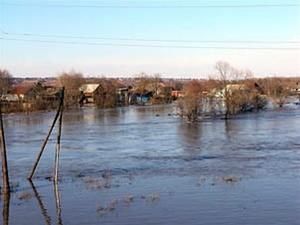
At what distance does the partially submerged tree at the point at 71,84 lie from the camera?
251 feet

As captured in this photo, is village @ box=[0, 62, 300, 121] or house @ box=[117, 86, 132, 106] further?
house @ box=[117, 86, 132, 106]

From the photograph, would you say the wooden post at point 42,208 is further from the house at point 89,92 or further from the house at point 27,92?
the house at point 89,92

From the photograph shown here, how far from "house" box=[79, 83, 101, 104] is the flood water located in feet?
161

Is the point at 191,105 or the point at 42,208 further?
the point at 191,105

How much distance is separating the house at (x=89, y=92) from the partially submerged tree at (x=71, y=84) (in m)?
0.76

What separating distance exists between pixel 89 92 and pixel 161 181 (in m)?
65.4

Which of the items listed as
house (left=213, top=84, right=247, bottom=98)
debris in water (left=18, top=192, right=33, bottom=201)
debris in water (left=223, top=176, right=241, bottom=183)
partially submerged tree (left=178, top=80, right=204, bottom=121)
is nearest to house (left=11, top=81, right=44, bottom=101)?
house (left=213, top=84, right=247, bottom=98)

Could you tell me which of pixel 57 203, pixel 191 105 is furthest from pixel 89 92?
pixel 57 203

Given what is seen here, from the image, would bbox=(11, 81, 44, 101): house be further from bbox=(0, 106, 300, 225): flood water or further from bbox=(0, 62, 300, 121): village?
bbox=(0, 106, 300, 225): flood water

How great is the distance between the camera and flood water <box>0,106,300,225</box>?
12969mm

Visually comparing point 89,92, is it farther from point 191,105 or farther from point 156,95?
point 191,105

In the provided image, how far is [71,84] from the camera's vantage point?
3236 inches

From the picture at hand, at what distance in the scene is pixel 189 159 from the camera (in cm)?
2223

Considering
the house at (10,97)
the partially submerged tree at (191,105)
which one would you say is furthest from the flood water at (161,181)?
the house at (10,97)
